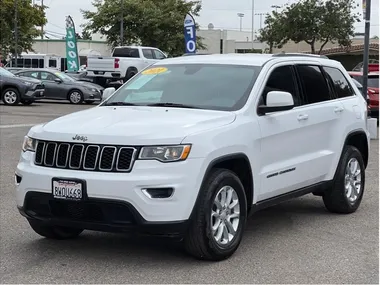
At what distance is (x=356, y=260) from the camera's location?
5.81 meters

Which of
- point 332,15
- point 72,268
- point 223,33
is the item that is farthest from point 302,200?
point 223,33

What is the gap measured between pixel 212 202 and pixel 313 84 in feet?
7.86

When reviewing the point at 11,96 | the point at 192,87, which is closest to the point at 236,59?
the point at 192,87

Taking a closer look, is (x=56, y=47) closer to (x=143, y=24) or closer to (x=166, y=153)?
(x=143, y=24)

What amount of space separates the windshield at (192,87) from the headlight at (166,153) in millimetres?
950

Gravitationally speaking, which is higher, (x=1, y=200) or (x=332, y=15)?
(x=332, y=15)

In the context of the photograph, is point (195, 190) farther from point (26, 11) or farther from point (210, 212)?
point (26, 11)

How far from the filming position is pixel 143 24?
1918 inches

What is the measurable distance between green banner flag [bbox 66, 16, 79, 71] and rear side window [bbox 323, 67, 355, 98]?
39.1 meters

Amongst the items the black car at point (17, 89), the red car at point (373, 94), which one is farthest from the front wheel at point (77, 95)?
the red car at point (373, 94)

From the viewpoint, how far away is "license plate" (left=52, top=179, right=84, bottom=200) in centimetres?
527

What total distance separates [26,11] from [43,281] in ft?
149

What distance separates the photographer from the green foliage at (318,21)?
45000mm

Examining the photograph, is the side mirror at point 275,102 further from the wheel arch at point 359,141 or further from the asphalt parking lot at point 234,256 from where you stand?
the wheel arch at point 359,141
